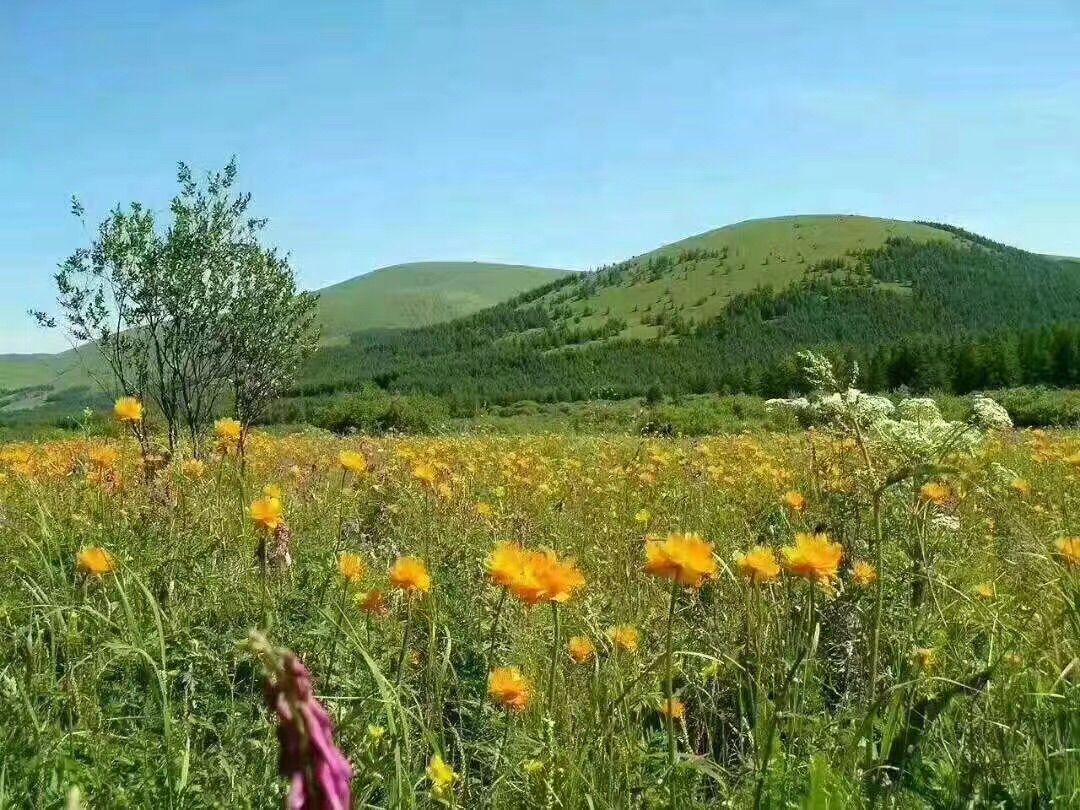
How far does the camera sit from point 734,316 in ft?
494

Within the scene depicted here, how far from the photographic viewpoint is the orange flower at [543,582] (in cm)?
187

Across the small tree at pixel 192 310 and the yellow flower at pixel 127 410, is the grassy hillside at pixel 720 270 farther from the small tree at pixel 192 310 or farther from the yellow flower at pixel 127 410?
the yellow flower at pixel 127 410

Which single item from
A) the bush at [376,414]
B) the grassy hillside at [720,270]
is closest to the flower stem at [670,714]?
the bush at [376,414]

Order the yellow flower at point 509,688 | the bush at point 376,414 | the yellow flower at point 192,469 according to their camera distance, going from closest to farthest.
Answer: the yellow flower at point 509,688
the yellow flower at point 192,469
the bush at point 376,414

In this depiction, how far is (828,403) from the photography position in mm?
2531

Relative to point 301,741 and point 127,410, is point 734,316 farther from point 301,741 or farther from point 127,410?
point 301,741

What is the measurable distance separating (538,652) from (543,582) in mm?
1129

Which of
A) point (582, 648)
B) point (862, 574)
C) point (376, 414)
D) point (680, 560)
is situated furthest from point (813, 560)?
point (376, 414)

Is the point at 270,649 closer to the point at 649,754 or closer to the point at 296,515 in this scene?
the point at 649,754

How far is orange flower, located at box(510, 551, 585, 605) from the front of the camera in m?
1.87

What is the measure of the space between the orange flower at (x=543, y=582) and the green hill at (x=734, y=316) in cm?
8552

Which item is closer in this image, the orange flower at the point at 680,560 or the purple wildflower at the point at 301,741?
the purple wildflower at the point at 301,741

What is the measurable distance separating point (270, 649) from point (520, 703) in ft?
5.45

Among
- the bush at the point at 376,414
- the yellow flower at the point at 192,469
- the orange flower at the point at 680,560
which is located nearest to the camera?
the orange flower at the point at 680,560
